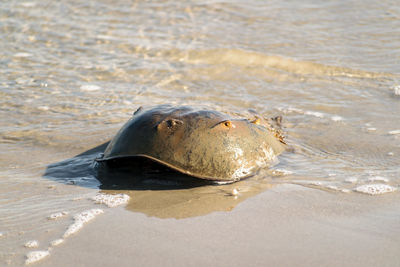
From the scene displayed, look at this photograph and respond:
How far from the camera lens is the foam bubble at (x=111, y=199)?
3.27 meters

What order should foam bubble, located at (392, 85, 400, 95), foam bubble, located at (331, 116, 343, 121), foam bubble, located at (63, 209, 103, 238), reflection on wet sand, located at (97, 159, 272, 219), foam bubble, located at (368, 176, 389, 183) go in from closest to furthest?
1. foam bubble, located at (63, 209, 103, 238)
2. reflection on wet sand, located at (97, 159, 272, 219)
3. foam bubble, located at (368, 176, 389, 183)
4. foam bubble, located at (331, 116, 343, 121)
5. foam bubble, located at (392, 85, 400, 95)

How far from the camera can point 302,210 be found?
10.3 ft

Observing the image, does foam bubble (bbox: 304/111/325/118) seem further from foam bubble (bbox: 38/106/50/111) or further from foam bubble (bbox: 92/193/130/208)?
foam bubble (bbox: 38/106/50/111)

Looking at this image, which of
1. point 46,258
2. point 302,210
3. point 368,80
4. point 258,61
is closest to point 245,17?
point 258,61

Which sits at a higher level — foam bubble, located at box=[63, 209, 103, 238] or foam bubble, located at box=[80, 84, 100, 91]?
foam bubble, located at box=[80, 84, 100, 91]

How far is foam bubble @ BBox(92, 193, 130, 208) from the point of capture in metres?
3.27

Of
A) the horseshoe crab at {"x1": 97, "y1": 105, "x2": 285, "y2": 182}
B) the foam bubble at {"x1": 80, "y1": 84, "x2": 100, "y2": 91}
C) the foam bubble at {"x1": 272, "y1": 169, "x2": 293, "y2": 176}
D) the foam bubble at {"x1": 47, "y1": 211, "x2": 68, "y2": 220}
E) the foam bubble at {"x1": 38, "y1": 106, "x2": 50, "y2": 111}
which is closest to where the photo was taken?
the foam bubble at {"x1": 47, "y1": 211, "x2": 68, "y2": 220}

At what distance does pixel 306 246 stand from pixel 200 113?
1304mm

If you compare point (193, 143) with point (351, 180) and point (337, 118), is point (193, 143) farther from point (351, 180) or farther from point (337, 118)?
point (337, 118)

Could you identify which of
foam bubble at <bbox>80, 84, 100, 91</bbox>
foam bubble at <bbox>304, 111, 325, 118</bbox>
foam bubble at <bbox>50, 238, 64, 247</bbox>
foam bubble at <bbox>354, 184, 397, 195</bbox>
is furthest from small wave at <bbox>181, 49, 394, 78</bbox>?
foam bubble at <bbox>50, 238, 64, 247</bbox>

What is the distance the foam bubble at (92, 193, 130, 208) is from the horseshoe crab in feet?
0.93

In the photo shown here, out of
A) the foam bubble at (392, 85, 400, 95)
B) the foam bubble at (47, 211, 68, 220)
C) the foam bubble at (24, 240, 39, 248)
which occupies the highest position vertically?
the foam bubble at (392, 85, 400, 95)

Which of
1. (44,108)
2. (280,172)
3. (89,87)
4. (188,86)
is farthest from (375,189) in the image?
(89,87)

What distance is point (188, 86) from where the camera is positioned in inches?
244
